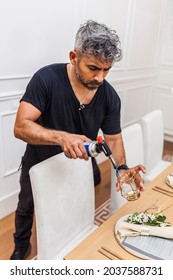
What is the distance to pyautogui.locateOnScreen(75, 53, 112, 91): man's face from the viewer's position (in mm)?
1188

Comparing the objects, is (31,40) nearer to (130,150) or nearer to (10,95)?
(10,95)

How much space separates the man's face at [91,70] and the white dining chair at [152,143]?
805 millimetres

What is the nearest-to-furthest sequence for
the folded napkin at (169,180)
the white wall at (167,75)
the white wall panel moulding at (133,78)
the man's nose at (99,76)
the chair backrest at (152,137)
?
the man's nose at (99,76), the folded napkin at (169,180), the chair backrest at (152,137), the white wall panel moulding at (133,78), the white wall at (167,75)

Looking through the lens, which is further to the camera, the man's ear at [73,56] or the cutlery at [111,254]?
the man's ear at [73,56]

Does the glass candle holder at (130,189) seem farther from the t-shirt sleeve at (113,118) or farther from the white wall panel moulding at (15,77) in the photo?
the white wall panel moulding at (15,77)

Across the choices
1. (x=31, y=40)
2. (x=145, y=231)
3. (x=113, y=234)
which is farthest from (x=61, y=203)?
(x=31, y=40)

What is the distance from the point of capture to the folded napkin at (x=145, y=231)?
958 millimetres

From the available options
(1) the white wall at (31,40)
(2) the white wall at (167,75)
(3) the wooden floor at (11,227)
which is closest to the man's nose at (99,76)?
(1) the white wall at (31,40)

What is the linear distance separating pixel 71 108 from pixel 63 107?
42mm

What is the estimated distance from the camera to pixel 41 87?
51.1 inches

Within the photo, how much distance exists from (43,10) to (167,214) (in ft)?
4.97

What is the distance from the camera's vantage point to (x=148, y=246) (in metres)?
0.93
